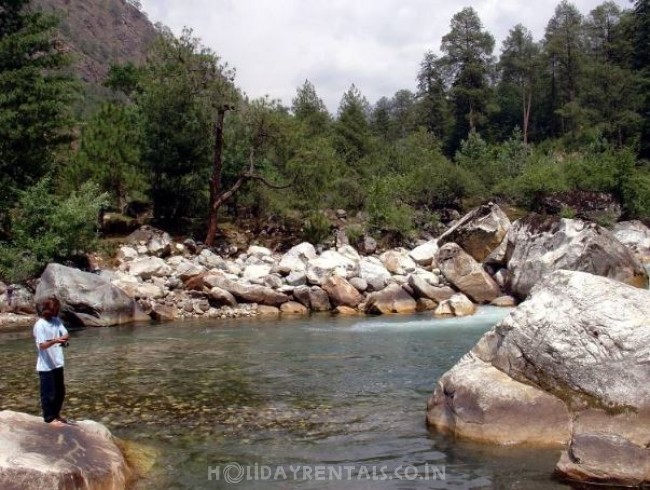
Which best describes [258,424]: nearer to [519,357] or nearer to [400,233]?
[519,357]

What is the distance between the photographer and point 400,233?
118ft

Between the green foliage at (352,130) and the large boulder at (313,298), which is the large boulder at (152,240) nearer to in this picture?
the large boulder at (313,298)

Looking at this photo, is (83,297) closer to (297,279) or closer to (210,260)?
(210,260)

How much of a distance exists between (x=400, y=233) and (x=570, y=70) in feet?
141

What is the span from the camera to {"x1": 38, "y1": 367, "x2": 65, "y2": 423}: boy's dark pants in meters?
8.14

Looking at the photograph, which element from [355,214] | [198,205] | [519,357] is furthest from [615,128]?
[519,357]

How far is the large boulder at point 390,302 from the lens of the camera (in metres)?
24.1

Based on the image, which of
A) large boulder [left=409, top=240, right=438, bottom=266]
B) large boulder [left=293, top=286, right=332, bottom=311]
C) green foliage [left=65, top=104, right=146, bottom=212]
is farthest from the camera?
green foliage [left=65, top=104, right=146, bottom=212]

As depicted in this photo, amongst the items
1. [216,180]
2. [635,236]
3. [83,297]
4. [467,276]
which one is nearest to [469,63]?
[635,236]

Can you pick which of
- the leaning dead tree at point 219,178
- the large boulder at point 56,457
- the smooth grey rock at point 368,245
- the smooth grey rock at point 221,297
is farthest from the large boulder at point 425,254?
the large boulder at point 56,457

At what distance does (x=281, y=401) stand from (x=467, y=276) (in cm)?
1576

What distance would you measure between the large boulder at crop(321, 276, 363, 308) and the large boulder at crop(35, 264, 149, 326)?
302 inches

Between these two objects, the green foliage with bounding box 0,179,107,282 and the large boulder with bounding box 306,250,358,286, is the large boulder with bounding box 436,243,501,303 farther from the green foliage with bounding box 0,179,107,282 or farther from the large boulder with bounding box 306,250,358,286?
the green foliage with bounding box 0,179,107,282

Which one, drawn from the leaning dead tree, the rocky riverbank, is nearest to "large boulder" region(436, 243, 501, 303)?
Answer: the rocky riverbank
